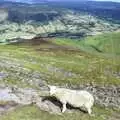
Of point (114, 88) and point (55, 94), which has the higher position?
point (55, 94)

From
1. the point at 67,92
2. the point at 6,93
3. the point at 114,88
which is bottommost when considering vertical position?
the point at 114,88

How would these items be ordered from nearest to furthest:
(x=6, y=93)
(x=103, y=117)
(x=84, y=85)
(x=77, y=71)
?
1. (x=103, y=117)
2. (x=6, y=93)
3. (x=84, y=85)
4. (x=77, y=71)

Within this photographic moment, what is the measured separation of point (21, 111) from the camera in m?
35.6

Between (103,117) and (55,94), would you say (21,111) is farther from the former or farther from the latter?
(103,117)

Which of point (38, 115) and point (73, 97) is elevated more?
point (73, 97)

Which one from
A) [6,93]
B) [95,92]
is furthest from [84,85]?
[6,93]

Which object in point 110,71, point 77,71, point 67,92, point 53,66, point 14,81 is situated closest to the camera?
point 67,92

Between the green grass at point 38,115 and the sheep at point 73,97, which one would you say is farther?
the sheep at point 73,97

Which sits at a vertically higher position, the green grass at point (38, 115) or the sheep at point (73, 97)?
the sheep at point (73, 97)

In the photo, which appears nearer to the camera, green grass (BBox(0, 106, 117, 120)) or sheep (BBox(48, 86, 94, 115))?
green grass (BBox(0, 106, 117, 120))

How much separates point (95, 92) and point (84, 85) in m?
4.57

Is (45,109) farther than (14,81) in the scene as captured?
No

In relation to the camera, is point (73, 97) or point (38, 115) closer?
point (73, 97)

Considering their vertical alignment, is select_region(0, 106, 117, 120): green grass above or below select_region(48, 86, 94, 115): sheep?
below
